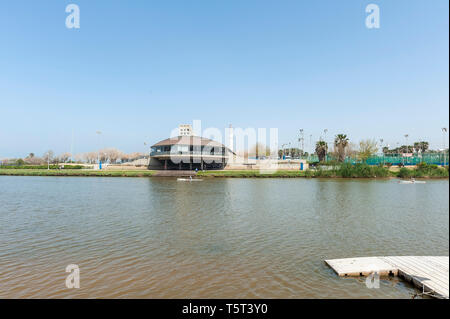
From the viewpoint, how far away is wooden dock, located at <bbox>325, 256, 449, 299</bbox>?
7973 mm

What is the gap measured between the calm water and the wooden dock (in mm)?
349

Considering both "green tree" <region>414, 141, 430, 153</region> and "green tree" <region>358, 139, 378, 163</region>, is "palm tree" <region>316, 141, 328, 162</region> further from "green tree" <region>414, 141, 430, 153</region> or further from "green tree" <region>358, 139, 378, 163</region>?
"green tree" <region>414, 141, 430, 153</region>

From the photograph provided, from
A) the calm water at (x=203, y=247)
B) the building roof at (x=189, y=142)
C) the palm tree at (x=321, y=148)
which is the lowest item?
the calm water at (x=203, y=247)

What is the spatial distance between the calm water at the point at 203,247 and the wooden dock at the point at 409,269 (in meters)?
0.35

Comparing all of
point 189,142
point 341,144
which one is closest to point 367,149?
point 341,144

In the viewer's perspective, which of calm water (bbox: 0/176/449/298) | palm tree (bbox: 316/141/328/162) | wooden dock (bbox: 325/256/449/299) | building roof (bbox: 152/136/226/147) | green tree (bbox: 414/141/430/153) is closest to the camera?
wooden dock (bbox: 325/256/449/299)

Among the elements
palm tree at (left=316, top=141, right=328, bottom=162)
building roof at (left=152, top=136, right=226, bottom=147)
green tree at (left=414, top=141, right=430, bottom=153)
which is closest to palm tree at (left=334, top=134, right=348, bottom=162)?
palm tree at (left=316, top=141, right=328, bottom=162)

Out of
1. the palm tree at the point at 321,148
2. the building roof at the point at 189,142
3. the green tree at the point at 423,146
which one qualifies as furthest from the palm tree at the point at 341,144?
the green tree at the point at 423,146

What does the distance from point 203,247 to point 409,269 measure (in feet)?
25.1

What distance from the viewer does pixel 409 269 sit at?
9.09 m

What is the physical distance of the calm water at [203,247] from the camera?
8.28m

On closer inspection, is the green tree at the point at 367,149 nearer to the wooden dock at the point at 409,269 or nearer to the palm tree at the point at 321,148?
the palm tree at the point at 321,148

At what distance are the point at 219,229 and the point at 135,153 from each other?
144 metres
